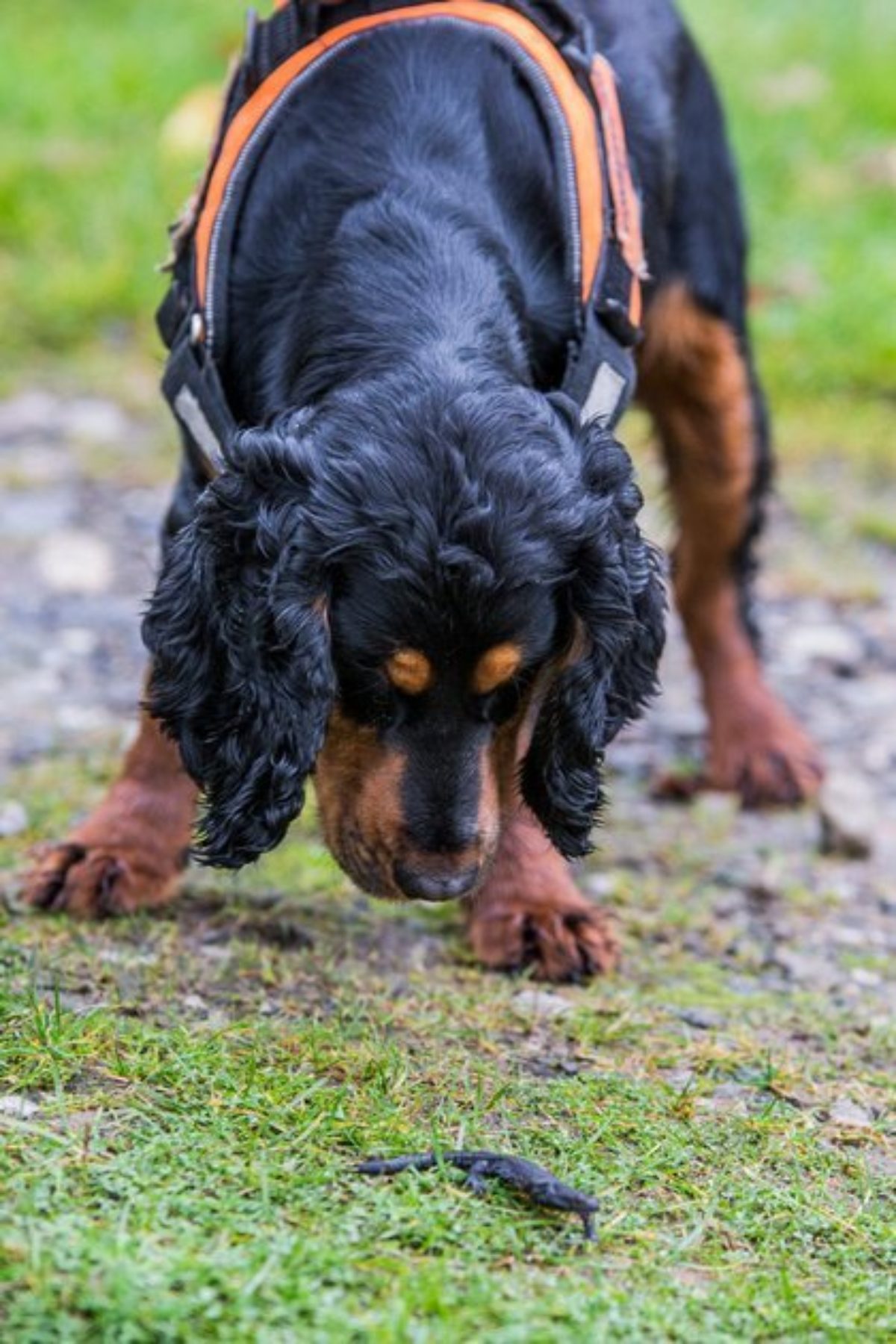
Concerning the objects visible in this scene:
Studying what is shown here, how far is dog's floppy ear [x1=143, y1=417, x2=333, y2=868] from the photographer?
9.70 ft

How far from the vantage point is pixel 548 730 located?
3236 millimetres

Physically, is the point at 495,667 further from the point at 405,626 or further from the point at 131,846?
the point at 131,846

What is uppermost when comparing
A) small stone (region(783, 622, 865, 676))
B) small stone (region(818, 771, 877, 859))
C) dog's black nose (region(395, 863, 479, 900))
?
small stone (region(783, 622, 865, 676))

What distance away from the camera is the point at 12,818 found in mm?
4219

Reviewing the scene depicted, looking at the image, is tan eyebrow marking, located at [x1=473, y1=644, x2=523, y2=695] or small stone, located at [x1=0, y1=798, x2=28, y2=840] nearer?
tan eyebrow marking, located at [x1=473, y1=644, x2=523, y2=695]

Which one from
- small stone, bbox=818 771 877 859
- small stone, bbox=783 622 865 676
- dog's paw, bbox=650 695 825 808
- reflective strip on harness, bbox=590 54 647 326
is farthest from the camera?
small stone, bbox=783 622 865 676

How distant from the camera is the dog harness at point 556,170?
3457 millimetres

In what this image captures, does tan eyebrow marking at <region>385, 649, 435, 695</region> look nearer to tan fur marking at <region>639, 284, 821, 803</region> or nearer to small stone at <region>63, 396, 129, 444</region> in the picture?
tan fur marking at <region>639, 284, 821, 803</region>

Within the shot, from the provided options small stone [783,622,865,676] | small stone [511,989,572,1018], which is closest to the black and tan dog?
small stone [511,989,572,1018]

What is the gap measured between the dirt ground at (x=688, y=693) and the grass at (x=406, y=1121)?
4 cm

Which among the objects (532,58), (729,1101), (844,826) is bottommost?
(729,1101)

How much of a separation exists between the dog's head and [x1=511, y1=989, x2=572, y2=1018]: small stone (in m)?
0.38

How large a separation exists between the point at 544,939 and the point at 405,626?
102cm

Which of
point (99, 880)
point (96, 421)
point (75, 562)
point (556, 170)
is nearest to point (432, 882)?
point (99, 880)
